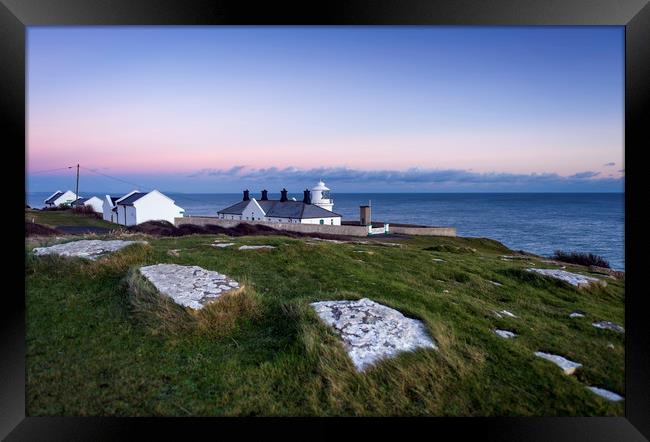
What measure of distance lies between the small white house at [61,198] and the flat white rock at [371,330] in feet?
118

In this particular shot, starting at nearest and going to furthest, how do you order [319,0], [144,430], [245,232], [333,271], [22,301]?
[144,430], [319,0], [22,301], [333,271], [245,232]

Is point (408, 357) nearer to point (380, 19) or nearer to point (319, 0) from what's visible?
point (380, 19)

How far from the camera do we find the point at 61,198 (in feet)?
109

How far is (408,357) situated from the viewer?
154 inches

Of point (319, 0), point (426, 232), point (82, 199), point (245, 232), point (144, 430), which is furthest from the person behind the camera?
point (426, 232)

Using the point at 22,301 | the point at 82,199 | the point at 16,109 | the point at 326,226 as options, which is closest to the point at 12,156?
the point at 16,109

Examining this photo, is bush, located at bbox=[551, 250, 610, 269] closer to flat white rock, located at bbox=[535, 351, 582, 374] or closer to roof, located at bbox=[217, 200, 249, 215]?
flat white rock, located at bbox=[535, 351, 582, 374]

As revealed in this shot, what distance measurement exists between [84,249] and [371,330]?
19.7ft

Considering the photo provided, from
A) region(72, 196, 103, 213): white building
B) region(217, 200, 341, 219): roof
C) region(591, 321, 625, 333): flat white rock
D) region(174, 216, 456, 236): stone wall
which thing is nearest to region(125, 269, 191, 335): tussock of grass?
region(591, 321, 625, 333): flat white rock

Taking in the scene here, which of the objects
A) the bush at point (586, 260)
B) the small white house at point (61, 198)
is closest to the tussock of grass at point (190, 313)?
the bush at point (586, 260)

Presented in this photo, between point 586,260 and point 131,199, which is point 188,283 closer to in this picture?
point 586,260

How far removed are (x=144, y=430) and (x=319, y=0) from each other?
494cm

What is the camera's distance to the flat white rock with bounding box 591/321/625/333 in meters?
5.32

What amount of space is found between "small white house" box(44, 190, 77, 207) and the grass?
32.2 metres
